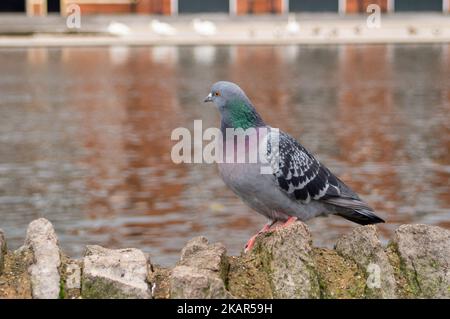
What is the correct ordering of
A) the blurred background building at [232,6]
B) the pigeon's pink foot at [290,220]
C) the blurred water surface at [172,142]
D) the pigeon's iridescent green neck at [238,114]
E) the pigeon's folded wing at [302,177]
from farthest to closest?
the blurred background building at [232,6] → the blurred water surface at [172,142] → the pigeon's pink foot at [290,220] → the pigeon's folded wing at [302,177] → the pigeon's iridescent green neck at [238,114]

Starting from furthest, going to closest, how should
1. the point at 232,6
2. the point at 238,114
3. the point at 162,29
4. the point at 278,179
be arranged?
the point at 232,6 → the point at 162,29 → the point at 278,179 → the point at 238,114

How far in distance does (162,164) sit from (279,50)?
115 ft

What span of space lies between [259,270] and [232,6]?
70377 mm

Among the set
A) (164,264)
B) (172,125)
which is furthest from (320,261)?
(172,125)

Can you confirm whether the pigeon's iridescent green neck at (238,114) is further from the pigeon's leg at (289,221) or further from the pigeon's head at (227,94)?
the pigeon's leg at (289,221)

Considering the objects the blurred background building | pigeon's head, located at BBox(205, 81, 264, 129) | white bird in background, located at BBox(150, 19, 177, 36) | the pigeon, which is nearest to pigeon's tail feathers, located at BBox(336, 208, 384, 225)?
the pigeon

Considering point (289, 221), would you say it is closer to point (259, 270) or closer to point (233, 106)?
point (259, 270)

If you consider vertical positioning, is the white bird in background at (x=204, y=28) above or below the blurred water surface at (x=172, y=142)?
above

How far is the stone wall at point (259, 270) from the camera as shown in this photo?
235 inches

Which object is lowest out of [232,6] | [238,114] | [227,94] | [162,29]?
[162,29]

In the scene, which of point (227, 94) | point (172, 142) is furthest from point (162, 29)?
point (227, 94)

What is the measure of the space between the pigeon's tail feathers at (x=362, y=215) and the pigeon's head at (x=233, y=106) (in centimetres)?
98

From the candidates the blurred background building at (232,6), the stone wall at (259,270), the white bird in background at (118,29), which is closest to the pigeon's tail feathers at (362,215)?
the stone wall at (259,270)

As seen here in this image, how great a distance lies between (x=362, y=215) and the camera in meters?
7.13
